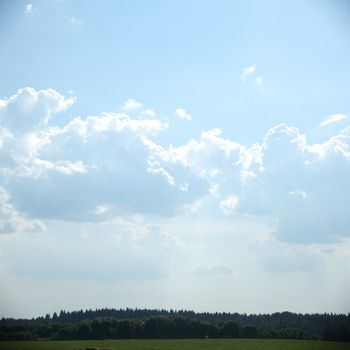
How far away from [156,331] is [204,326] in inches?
476

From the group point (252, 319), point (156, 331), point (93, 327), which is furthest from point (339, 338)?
point (252, 319)

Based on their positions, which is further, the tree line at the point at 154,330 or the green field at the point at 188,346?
the tree line at the point at 154,330

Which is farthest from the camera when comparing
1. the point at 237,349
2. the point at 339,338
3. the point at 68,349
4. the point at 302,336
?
the point at 302,336

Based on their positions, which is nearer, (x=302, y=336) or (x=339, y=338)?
(x=339, y=338)

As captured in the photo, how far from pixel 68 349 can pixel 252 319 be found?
5386 inches

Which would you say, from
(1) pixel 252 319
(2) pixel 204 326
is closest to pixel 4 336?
(2) pixel 204 326

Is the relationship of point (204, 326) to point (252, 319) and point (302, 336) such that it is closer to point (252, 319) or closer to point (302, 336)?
point (302, 336)

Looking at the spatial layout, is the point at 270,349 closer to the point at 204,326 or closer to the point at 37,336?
the point at 204,326

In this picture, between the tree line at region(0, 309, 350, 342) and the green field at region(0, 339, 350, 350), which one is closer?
the green field at region(0, 339, 350, 350)

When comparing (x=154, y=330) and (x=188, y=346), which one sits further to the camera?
(x=154, y=330)

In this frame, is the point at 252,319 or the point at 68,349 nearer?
the point at 68,349

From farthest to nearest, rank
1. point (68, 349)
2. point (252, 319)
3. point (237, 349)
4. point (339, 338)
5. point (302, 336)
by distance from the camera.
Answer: point (252, 319) → point (302, 336) → point (339, 338) → point (237, 349) → point (68, 349)

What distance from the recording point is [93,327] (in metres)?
124

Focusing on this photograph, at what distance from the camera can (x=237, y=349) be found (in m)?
78.2
